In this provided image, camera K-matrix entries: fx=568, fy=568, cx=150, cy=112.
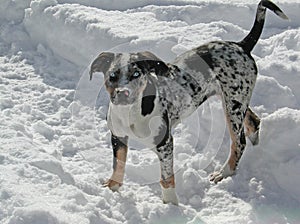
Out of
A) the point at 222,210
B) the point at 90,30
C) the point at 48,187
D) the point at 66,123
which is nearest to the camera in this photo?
the point at 48,187

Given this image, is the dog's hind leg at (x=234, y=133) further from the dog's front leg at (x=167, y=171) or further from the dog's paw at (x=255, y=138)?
the dog's front leg at (x=167, y=171)

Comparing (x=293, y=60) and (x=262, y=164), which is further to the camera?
(x=293, y=60)

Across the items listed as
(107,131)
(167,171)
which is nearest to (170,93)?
(167,171)

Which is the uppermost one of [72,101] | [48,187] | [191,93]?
[191,93]

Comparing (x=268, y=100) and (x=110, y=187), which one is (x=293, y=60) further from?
(x=110, y=187)

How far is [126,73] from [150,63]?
0.28m

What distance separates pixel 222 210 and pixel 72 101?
2344mm

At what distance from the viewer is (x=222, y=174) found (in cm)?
490

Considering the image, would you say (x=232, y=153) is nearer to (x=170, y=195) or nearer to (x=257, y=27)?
(x=170, y=195)

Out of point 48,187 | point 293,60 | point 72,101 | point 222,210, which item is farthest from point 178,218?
point 293,60

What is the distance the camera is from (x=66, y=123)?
18.9ft

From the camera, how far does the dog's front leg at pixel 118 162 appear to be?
4590 millimetres

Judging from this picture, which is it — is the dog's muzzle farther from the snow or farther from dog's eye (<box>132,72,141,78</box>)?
the snow

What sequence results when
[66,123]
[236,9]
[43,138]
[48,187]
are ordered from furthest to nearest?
[236,9]
[66,123]
[43,138]
[48,187]
